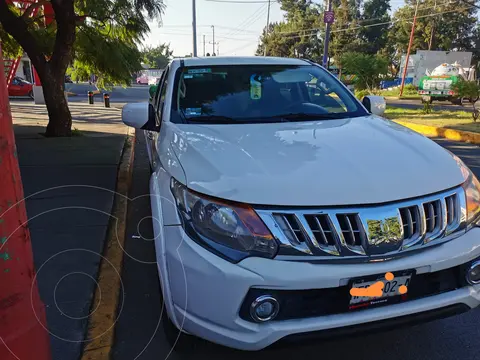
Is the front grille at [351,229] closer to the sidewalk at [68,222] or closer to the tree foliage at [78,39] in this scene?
the sidewalk at [68,222]

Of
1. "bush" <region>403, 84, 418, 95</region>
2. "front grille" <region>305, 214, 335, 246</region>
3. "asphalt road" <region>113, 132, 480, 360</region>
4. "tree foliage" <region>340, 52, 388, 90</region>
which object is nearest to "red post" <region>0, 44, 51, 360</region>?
"asphalt road" <region>113, 132, 480, 360</region>

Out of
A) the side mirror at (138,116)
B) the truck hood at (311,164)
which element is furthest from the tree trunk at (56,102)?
the truck hood at (311,164)

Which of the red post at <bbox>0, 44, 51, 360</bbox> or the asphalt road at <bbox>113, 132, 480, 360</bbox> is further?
the asphalt road at <bbox>113, 132, 480, 360</bbox>

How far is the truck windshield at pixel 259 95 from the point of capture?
3149mm

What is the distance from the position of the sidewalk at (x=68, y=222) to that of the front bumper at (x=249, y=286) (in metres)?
0.91

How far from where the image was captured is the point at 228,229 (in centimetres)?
187

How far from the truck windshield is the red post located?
5.11 ft

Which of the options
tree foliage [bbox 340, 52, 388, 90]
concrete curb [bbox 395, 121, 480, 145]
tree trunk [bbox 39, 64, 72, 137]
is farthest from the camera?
tree foliage [bbox 340, 52, 388, 90]

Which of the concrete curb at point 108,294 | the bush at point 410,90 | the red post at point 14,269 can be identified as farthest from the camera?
the bush at point 410,90

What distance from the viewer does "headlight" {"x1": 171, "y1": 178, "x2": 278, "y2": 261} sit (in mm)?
1823

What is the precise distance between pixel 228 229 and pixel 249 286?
0.28 metres

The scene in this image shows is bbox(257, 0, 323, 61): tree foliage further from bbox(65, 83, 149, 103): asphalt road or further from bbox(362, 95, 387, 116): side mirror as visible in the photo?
bbox(362, 95, 387, 116): side mirror

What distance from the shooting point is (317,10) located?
63594 mm

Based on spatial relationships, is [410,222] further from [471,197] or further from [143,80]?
[143,80]
